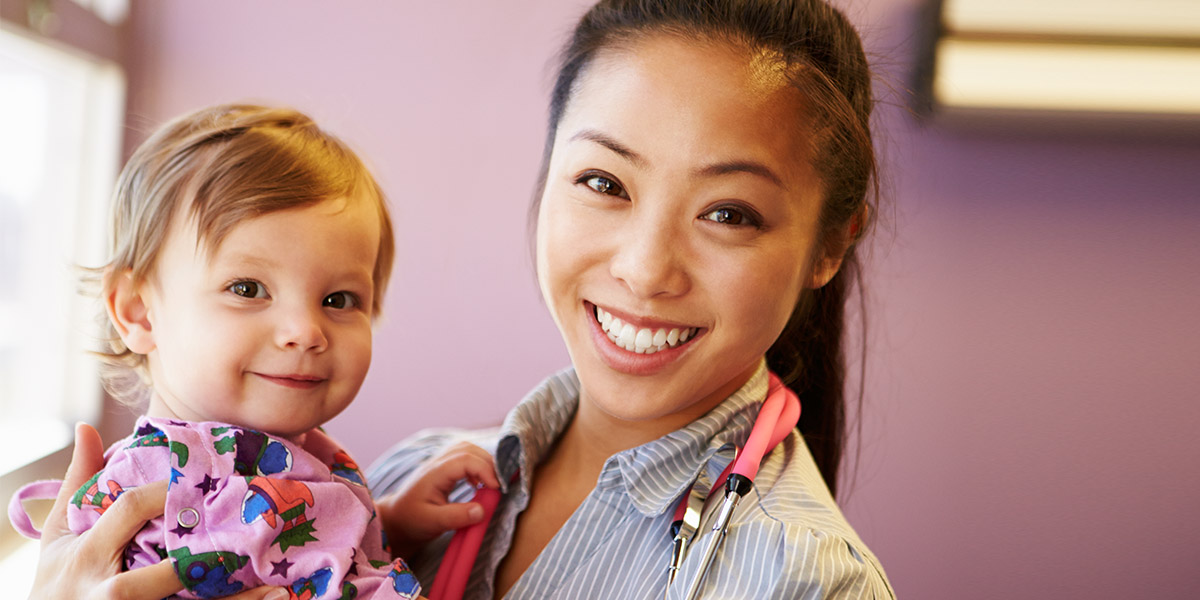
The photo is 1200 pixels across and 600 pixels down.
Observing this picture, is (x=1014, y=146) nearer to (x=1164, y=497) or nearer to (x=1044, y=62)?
(x=1044, y=62)

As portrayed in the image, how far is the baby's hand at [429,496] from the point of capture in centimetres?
130

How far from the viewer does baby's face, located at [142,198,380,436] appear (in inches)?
43.4

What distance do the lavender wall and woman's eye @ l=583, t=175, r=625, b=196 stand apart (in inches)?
54.1

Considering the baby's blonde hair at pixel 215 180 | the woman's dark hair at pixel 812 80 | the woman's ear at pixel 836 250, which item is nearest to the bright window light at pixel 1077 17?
the woman's dark hair at pixel 812 80

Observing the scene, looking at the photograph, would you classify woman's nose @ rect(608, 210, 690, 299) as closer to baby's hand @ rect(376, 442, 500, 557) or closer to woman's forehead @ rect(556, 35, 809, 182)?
woman's forehead @ rect(556, 35, 809, 182)

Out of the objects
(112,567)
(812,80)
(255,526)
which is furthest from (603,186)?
(112,567)

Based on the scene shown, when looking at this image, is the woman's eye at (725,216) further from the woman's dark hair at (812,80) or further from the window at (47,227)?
the window at (47,227)

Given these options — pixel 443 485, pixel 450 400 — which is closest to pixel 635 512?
pixel 443 485

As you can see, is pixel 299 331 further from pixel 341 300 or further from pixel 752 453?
pixel 752 453

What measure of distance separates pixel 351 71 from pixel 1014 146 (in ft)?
5.75

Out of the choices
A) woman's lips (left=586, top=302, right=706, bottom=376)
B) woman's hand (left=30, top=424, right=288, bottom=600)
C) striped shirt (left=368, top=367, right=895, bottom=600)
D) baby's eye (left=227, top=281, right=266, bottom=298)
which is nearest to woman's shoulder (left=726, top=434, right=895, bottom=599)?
striped shirt (left=368, top=367, right=895, bottom=600)

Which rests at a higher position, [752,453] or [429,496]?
[752,453]

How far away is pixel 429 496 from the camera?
4.35 feet

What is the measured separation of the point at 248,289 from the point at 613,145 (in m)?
0.47
